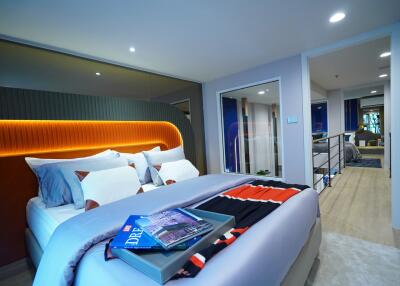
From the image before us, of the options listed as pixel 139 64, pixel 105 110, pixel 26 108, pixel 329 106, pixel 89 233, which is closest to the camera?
pixel 89 233

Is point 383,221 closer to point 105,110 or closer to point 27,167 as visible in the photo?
point 105,110

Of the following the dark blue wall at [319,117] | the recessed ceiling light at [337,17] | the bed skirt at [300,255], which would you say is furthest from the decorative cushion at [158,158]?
the dark blue wall at [319,117]

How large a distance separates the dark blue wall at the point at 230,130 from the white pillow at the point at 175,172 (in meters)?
1.72

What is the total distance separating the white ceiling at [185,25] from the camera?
5.67 ft

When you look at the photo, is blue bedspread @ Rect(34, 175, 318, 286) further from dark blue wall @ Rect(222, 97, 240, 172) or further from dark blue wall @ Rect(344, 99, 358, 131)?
dark blue wall @ Rect(344, 99, 358, 131)

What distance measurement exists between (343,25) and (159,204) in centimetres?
268

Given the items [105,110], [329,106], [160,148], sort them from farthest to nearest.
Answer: [329,106]
[160,148]
[105,110]

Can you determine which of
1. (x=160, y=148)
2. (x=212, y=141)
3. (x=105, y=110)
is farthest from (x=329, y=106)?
(x=105, y=110)

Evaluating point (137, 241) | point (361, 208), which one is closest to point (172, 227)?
point (137, 241)

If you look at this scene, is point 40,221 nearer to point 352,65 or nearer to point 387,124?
point 352,65

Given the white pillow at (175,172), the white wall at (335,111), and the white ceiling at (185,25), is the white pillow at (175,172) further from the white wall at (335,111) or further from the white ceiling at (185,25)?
the white wall at (335,111)

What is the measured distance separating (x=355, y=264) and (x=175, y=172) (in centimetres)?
192

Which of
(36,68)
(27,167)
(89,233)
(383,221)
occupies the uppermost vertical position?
(36,68)

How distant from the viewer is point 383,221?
244 cm
